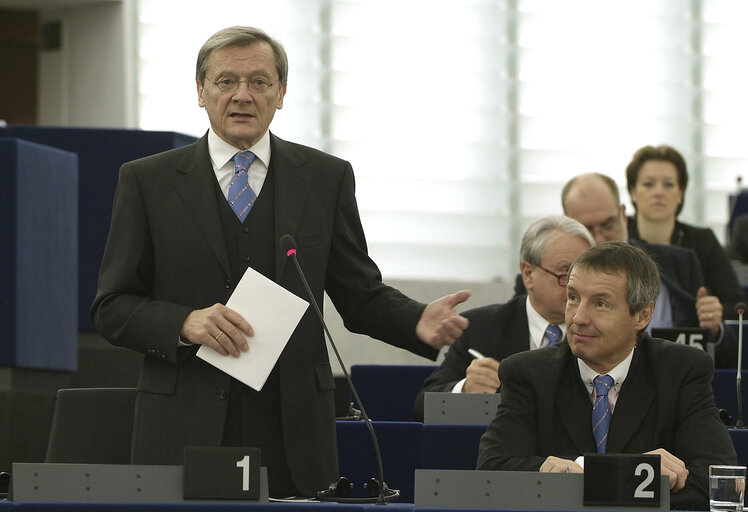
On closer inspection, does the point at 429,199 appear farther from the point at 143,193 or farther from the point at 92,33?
the point at 143,193

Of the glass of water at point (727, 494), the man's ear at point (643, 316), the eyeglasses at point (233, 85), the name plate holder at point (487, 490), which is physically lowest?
the glass of water at point (727, 494)

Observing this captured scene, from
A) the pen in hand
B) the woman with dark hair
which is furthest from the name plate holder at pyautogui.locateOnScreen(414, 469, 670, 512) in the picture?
the woman with dark hair

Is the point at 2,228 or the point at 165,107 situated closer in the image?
the point at 2,228

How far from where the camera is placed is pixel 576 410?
3.12 m

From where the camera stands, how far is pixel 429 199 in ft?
27.1

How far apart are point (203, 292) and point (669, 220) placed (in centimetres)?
311

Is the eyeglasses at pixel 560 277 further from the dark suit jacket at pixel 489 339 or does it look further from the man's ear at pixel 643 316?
the man's ear at pixel 643 316

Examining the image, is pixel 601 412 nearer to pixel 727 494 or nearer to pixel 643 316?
pixel 643 316

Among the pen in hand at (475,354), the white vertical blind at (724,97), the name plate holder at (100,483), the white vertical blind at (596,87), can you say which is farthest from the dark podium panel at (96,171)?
the white vertical blind at (724,97)

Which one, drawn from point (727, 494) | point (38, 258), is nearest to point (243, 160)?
point (727, 494)

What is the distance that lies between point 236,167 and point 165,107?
5299mm

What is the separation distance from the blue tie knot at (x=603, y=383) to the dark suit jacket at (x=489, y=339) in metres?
0.92

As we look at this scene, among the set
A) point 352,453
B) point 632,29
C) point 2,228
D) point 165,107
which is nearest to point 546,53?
point 632,29

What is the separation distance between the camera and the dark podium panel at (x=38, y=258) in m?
4.88
